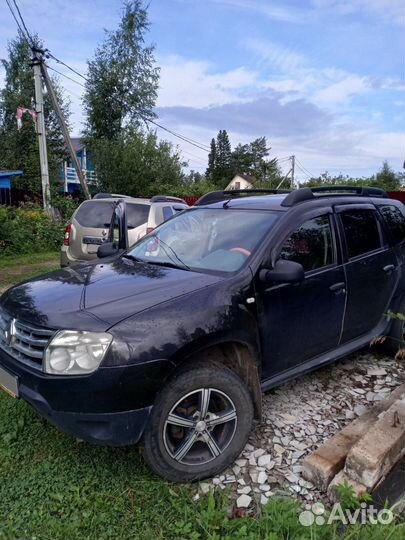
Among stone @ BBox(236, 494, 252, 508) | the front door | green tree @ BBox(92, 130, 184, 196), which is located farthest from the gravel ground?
green tree @ BBox(92, 130, 184, 196)

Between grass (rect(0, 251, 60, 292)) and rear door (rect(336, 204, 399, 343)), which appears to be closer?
rear door (rect(336, 204, 399, 343))

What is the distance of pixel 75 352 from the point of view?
2145 millimetres

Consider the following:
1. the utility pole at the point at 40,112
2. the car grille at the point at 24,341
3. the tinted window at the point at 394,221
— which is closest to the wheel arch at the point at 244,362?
the car grille at the point at 24,341

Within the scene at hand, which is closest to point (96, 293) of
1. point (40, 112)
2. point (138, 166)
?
point (40, 112)

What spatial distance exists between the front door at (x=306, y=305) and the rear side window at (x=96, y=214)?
4.71 m

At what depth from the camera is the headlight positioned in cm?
212

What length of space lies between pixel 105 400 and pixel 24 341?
645 mm

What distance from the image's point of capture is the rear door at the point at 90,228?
7027mm

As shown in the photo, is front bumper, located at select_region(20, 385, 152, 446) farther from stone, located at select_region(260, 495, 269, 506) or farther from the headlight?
stone, located at select_region(260, 495, 269, 506)

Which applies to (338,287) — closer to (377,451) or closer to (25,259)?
(377,451)

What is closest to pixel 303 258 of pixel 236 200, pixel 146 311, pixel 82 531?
pixel 236 200

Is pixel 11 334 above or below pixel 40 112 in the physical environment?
below

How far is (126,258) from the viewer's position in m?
3.47

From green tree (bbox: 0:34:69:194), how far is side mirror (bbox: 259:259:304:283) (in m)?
23.7
